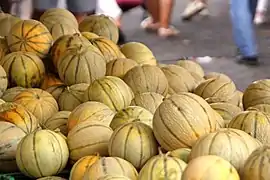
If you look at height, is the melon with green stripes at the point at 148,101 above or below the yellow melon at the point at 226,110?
above

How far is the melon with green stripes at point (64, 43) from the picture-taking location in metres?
2.20

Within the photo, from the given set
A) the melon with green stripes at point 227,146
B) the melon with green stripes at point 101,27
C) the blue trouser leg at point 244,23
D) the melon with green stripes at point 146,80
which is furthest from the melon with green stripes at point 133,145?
the blue trouser leg at point 244,23

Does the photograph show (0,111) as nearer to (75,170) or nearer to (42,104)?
(42,104)

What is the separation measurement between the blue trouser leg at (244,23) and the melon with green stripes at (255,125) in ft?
12.6

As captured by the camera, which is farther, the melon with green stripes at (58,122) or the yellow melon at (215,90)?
the yellow melon at (215,90)

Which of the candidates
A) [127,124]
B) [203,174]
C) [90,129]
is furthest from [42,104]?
[203,174]

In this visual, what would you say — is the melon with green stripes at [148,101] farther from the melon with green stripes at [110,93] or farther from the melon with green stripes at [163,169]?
the melon with green stripes at [163,169]

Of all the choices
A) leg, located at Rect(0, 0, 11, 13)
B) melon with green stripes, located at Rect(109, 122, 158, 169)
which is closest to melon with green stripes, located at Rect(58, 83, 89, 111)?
melon with green stripes, located at Rect(109, 122, 158, 169)

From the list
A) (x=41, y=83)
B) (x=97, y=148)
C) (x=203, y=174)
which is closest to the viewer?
(x=203, y=174)

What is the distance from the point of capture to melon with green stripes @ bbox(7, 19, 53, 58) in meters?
2.26

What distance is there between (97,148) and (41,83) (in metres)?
0.67

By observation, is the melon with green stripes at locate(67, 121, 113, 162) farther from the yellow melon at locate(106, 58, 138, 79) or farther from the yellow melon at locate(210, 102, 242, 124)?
the yellow melon at locate(106, 58, 138, 79)

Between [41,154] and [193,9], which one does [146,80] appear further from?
[193,9]

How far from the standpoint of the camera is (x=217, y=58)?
5.58 metres
